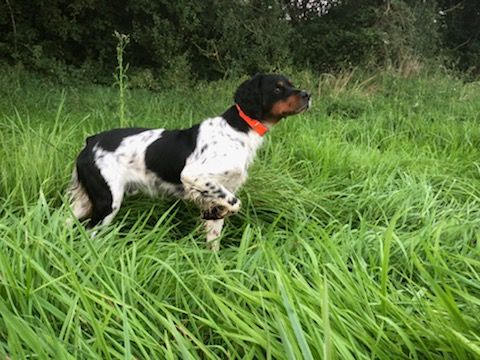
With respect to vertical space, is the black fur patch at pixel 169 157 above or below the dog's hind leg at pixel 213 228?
above

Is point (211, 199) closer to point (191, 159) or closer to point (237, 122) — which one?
point (191, 159)

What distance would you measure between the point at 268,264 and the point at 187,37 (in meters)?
8.81

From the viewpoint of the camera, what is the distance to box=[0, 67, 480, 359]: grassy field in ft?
4.78

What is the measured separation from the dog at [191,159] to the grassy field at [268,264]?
0.47 feet

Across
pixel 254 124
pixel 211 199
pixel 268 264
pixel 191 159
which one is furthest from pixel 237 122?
pixel 268 264

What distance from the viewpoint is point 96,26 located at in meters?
9.89

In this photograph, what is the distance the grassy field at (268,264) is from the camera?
1457mm

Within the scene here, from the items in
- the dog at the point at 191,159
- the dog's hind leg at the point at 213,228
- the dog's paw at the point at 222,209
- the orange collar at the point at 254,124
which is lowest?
the dog's hind leg at the point at 213,228

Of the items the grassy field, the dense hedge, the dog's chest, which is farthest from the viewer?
the dense hedge

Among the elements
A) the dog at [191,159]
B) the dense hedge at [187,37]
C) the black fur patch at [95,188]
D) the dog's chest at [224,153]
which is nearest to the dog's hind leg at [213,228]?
the dog at [191,159]

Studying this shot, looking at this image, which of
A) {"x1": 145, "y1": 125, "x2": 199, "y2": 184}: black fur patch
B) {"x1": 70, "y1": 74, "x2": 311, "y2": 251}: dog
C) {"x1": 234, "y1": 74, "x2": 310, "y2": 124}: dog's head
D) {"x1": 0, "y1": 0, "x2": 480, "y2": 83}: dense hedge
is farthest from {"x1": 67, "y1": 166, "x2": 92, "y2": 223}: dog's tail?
{"x1": 0, "y1": 0, "x2": 480, "y2": 83}: dense hedge

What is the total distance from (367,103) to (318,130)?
69.9 inches

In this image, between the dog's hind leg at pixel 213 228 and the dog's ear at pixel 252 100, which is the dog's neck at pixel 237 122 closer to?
the dog's ear at pixel 252 100

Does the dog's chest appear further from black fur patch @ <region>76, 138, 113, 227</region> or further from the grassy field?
black fur patch @ <region>76, 138, 113, 227</region>
